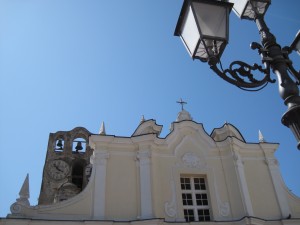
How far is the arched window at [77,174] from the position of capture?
71.0 ft

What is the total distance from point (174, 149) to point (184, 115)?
2542 millimetres

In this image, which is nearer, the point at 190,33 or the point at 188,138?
the point at 190,33

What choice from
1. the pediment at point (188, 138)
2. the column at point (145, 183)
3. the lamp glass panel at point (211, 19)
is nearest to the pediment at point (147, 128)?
the pediment at point (188, 138)

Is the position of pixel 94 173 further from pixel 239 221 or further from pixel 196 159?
pixel 239 221

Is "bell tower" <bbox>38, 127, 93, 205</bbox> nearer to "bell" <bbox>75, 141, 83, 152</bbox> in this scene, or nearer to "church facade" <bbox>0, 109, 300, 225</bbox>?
"bell" <bbox>75, 141, 83, 152</bbox>

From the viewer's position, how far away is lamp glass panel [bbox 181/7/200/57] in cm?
430

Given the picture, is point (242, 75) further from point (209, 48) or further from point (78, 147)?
point (78, 147)

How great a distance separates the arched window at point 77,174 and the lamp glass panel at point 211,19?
18793 millimetres

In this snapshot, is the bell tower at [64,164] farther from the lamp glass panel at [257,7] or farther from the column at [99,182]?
the lamp glass panel at [257,7]

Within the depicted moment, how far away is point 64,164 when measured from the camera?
21.2m

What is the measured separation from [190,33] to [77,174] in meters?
19.1

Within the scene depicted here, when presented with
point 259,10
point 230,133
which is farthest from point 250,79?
point 230,133

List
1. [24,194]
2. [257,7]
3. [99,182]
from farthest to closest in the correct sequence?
[99,182], [24,194], [257,7]

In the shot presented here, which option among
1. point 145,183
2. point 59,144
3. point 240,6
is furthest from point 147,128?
point 240,6
